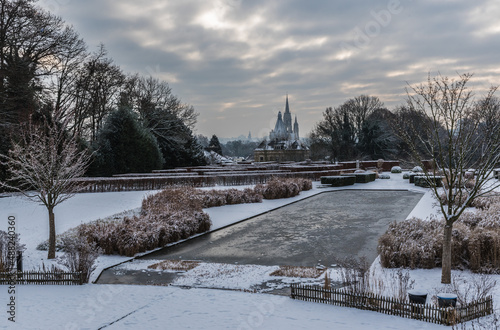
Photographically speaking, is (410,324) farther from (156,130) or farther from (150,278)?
(156,130)

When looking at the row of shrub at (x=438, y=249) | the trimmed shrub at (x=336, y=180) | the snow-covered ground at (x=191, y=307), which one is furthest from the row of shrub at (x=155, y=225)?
the trimmed shrub at (x=336, y=180)

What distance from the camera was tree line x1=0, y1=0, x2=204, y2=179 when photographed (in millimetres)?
22859

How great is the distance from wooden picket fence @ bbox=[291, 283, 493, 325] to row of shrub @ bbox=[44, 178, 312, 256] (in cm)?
606

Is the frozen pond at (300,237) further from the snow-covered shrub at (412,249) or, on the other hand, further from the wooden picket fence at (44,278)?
the wooden picket fence at (44,278)

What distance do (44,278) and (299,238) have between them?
25.6 feet

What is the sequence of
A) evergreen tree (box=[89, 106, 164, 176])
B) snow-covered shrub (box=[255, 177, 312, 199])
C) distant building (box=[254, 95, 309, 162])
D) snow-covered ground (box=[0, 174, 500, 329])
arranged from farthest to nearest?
distant building (box=[254, 95, 309, 162]) < evergreen tree (box=[89, 106, 164, 176]) < snow-covered shrub (box=[255, 177, 312, 199]) < snow-covered ground (box=[0, 174, 500, 329])

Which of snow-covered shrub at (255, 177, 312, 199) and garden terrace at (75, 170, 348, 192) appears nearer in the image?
snow-covered shrub at (255, 177, 312, 199)

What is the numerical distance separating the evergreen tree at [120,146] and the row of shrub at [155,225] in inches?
572

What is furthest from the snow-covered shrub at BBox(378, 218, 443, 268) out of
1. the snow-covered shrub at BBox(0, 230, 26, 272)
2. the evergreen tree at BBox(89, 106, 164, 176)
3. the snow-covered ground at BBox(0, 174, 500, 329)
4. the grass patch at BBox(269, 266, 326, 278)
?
the evergreen tree at BBox(89, 106, 164, 176)

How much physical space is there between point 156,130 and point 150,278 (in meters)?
37.1

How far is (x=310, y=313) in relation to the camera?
22.2 ft

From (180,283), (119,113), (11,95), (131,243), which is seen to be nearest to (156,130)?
(119,113)

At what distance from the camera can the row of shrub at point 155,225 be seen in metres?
11.6

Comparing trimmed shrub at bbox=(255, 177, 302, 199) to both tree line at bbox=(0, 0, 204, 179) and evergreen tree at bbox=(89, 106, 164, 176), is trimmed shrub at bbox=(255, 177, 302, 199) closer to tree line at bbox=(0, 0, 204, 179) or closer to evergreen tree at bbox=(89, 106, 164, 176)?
tree line at bbox=(0, 0, 204, 179)
